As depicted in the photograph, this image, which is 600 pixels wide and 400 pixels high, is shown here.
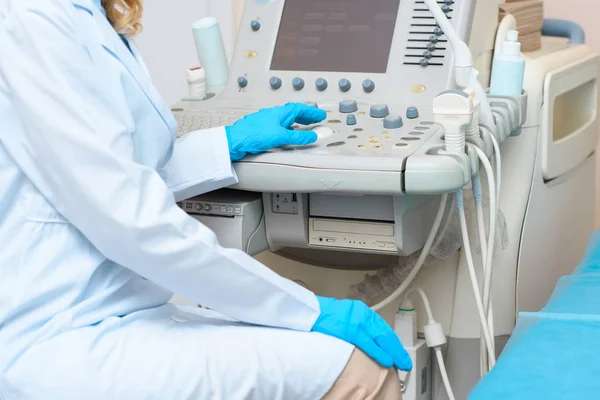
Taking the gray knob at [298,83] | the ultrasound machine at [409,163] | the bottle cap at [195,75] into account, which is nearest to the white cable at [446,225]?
the ultrasound machine at [409,163]

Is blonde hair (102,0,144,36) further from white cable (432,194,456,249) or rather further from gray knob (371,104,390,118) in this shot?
white cable (432,194,456,249)

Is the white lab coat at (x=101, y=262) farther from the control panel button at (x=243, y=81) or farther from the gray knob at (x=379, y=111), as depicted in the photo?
the control panel button at (x=243, y=81)

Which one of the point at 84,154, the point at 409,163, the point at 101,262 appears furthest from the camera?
the point at 409,163

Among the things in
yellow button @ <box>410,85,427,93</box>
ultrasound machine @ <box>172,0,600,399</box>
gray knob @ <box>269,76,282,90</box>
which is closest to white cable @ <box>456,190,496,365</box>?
ultrasound machine @ <box>172,0,600,399</box>

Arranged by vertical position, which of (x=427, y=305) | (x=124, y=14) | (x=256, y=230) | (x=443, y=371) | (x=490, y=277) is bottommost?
(x=443, y=371)

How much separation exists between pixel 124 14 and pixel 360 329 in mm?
572

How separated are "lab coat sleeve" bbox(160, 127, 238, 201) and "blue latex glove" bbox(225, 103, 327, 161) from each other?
0.02 metres

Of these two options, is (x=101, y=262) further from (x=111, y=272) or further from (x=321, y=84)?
(x=321, y=84)

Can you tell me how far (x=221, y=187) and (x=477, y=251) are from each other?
0.55 metres

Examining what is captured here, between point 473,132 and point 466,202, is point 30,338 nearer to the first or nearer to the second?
point 473,132

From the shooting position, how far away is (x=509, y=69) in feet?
5.41

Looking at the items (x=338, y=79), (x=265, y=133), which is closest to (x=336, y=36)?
(x=338, y=79)

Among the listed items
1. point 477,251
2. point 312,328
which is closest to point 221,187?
point 312,328

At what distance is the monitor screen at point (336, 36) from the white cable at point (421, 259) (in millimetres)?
334
